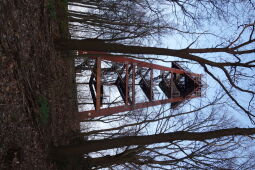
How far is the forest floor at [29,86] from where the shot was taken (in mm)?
4564

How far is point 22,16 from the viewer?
18.0 feet

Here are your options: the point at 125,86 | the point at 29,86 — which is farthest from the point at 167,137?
the point at 125,86

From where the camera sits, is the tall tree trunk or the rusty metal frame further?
the rusty metal frame

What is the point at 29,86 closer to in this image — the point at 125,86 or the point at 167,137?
the point at 167,137

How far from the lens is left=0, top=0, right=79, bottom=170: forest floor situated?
456cm

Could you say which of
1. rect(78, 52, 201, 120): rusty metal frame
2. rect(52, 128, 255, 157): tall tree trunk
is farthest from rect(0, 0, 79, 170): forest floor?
rect(78, 52, 201, 120): rusty metal frame

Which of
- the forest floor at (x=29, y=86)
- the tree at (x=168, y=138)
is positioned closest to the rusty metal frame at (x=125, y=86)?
the forest floor at (x=29, y=86)

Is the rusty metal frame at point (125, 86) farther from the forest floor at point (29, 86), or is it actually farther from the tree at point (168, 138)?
the tree at point (168, 138)

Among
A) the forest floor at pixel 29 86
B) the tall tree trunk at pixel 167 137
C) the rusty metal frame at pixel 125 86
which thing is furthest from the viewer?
the rusty metal frame at pixel 125 86

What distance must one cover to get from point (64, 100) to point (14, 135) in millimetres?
4070

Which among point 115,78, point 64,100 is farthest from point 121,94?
point 64,100

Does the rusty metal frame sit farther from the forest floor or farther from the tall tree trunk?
the tall tree trunk

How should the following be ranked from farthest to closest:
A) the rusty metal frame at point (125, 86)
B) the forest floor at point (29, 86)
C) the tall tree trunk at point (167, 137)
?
the rusty metal frame at point (125, 86)
the tall tree trunk at point (167, 137)
the forest floor at point (29, 86)

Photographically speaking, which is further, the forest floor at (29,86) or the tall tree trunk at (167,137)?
the tall tree trunk at (167,137)
